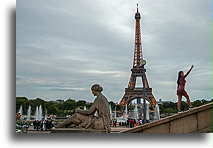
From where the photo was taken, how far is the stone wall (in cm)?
590

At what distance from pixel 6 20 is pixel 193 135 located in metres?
5.82

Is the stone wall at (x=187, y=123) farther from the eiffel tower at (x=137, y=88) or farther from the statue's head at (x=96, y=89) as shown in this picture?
the eiffel tower at (x=137, y=88)

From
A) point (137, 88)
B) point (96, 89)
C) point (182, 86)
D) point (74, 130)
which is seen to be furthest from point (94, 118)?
point (137, 88)

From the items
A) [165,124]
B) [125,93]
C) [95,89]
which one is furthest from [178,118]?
[125,93]

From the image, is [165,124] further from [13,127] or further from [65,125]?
[13,127]

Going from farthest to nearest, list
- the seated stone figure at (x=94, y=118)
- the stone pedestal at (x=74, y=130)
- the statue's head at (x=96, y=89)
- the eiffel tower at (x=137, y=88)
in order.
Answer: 1. the eiffel tower at (x=137, y=88)
2. the statue's head at (x=96, y=89)
3. the seated stone figure at (x=94, y=118)
4. the stone pedestal at (x=74, y=130)

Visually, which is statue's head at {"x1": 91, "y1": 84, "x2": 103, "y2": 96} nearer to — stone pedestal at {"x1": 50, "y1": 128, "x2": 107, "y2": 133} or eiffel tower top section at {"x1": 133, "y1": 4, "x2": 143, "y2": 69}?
stone pedestal at {"x1": 50, "y1": 128, "x2": 107, "y2": 133}

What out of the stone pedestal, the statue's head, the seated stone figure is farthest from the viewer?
the statue's head

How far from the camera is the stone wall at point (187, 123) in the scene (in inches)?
232

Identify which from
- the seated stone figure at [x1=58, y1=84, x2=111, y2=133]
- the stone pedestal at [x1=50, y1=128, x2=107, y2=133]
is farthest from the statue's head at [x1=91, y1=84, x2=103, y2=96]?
the stone pedestal at [x1=50, y1=128, x2=107, y2=133]

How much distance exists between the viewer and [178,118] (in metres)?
5.95

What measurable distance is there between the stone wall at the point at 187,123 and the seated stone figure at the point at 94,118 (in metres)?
0.96

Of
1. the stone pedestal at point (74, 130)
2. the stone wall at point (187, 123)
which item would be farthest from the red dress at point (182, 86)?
the stone pedestal at point (74, 130)

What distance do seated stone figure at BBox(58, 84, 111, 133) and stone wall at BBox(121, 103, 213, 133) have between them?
0.96m
